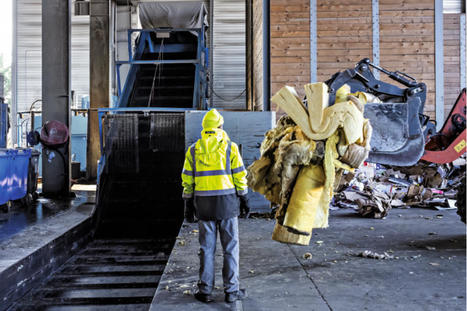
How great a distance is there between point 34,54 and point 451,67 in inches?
791

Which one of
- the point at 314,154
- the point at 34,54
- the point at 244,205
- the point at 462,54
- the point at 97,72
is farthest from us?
the point at 34,54

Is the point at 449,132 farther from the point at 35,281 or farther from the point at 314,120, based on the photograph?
the point at 35,281

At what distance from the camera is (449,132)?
6.47m

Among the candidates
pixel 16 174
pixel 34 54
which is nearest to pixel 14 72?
pixel 34 54

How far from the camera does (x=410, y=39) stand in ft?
33.5

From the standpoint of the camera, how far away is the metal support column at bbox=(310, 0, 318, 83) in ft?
33.7

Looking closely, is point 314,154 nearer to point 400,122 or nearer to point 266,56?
point 400,122

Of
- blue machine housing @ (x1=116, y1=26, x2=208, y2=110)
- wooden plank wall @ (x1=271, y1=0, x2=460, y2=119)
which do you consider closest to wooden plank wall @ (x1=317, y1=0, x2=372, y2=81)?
wooden plank wall @ (x1=271, y1=0, x2=460, y2=119)

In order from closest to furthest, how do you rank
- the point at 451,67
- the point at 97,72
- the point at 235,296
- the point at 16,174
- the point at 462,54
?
the point at 235,296 → the point at 16,174 → the point at 451,67 → the point at 462,54 → the point at 97,72

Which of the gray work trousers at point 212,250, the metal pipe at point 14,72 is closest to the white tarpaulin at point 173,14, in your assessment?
the gray work trousers at point 212,250

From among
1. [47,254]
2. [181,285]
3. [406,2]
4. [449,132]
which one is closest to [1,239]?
[47,254]

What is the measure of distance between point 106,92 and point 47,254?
1061 centimetres

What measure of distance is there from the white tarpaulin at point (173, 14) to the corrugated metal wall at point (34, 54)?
31.4ft

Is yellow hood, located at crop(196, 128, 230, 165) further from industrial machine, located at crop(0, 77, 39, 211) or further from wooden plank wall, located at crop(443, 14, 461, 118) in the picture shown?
wooden plank wall, located at crop(443, 14, 461, 118)
